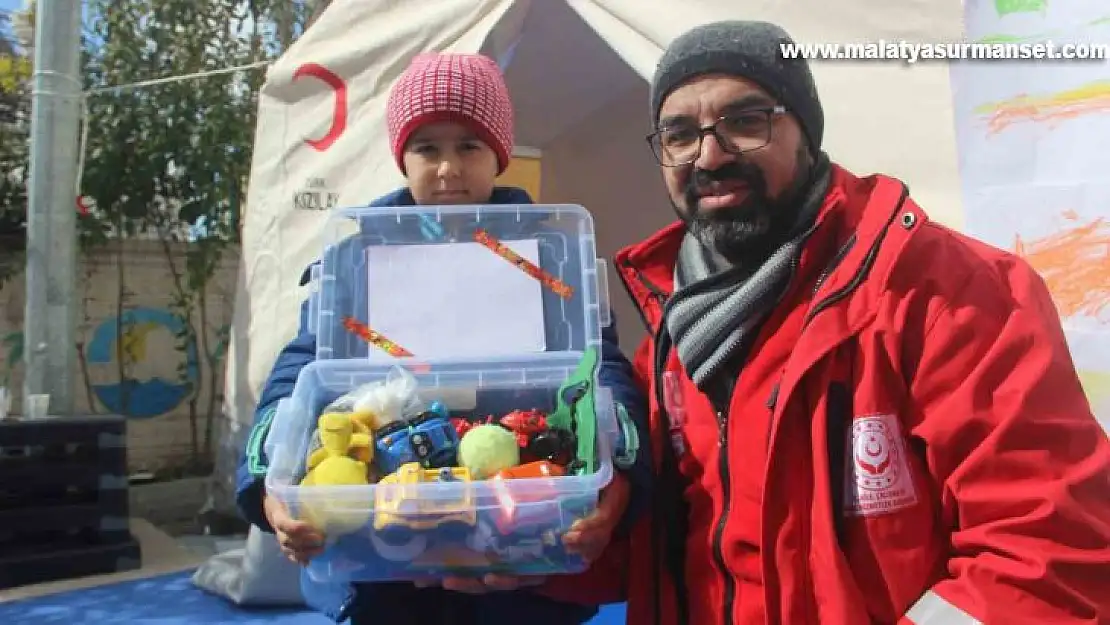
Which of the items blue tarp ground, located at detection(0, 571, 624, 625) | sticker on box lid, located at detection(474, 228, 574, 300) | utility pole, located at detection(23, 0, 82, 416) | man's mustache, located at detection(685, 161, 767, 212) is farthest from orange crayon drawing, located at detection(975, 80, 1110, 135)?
utility pole, located at detection(23, 0, 82, 416)

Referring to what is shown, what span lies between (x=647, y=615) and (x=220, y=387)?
3.86 meters

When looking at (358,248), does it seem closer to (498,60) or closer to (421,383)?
(421,383)

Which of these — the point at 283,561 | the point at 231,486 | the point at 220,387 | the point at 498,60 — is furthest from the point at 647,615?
the point at 220,387

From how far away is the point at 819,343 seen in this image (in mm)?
847

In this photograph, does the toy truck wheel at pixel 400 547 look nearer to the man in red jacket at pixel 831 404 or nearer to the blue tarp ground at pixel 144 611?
the man in red jacket at pixel 831 404

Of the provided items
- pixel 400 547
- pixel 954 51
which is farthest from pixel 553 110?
pixel 400 547

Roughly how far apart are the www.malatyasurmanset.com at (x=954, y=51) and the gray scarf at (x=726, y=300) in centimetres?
47

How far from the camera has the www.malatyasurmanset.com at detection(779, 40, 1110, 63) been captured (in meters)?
1.41

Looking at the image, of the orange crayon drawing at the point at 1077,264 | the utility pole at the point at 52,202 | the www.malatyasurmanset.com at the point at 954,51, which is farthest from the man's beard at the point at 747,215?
the utility pole at the point at 52,202

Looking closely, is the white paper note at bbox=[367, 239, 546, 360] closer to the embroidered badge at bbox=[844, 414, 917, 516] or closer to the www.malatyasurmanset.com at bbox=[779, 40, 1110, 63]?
the embroidered badge at bbox=[844, 414, 917, 516]

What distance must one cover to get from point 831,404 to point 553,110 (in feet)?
9.93

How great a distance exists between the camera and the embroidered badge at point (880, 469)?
0.82 m

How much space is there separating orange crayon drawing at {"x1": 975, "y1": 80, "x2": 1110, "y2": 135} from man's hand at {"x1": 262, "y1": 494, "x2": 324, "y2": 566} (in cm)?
138

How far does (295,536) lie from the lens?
85 cm
